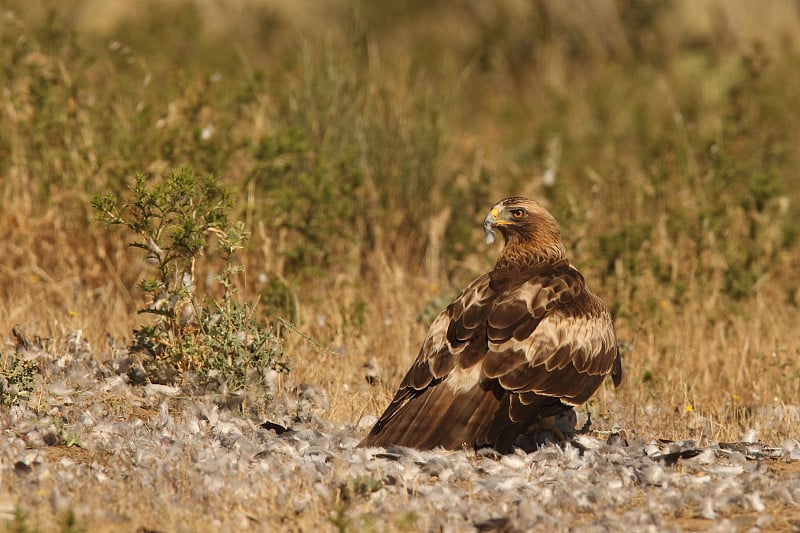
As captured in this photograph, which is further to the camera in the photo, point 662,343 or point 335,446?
point 662,343

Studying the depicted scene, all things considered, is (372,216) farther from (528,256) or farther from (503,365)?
(503,365)

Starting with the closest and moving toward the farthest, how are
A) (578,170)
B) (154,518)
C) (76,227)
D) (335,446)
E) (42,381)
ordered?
(154,518)
(335,446)
(42,381)
(76,227)
(578,170)

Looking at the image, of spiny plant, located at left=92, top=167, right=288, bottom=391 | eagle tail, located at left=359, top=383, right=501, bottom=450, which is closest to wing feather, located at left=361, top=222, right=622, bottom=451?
eagle tail, located at left=359, top=383, right=501, bottom=450

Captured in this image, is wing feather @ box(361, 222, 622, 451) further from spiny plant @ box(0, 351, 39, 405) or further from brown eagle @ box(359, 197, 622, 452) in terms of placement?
spiny plant @ box(0, 351, 39, 405)

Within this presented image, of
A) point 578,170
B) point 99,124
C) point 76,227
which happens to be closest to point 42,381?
point 76,227

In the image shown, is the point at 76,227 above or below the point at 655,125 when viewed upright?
below

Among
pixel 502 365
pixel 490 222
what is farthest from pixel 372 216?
pixel 502 365

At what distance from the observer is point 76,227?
879cm

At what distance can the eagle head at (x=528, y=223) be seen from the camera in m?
7.07

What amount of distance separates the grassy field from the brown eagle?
2.62ft

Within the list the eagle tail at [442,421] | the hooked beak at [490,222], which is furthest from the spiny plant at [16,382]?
the hooked beak at [490,222]

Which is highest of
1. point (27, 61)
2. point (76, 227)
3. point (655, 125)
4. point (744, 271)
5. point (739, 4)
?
point (739, 4)

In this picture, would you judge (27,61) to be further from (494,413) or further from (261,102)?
(494,413)

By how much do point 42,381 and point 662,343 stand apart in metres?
4.47
